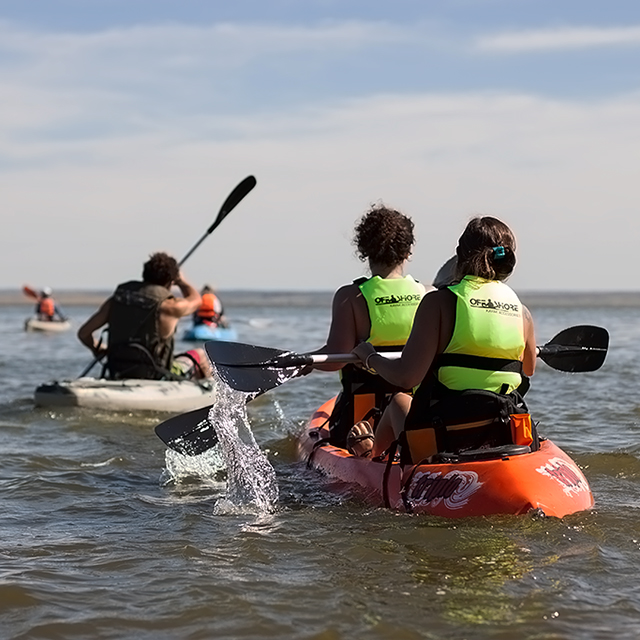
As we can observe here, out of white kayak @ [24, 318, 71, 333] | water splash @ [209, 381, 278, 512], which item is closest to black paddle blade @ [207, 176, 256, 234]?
water splash @ [209, 381, 278, 512]

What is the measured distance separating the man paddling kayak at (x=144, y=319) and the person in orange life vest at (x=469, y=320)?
5.14m

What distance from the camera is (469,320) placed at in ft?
16.0

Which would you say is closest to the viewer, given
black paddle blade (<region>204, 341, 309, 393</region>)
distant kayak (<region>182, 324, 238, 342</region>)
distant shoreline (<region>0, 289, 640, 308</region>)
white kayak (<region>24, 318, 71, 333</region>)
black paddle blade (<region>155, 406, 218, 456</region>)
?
black paddle blade (<region>204, 341, 309, 393</region>)

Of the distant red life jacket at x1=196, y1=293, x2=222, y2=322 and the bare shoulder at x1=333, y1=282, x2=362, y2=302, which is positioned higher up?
the bare shoulder at x1=333, y1=282, x2=362, y2=302

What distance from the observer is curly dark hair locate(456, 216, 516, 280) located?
4.89 metres

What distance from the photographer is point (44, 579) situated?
4.37 m

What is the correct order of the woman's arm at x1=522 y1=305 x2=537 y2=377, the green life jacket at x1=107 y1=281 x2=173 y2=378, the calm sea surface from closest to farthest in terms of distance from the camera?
the calm sea surface → the woman's arm at x1=522 y1=305 x2=537 y2=377 → the green life jacket at x1=107 y1=281 x2=173 y2=378

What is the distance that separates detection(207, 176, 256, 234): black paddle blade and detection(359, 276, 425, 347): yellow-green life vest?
5086mm

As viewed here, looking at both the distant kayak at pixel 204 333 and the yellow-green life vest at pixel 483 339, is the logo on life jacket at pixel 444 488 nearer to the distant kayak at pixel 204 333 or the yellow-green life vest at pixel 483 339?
the yellow-green life vest at pixel 483 339

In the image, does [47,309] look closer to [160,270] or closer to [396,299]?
[160,270]

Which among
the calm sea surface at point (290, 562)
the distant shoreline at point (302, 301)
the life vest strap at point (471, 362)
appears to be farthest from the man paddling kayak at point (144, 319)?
the distant shoreline at point (302, 301)

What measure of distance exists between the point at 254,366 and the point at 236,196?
5.45m

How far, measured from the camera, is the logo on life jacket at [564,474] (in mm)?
5008

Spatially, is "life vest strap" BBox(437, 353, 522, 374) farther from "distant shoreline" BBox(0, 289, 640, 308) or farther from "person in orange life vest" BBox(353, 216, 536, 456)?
"distant shoreline" BBox(0, 289, 640, 308)
